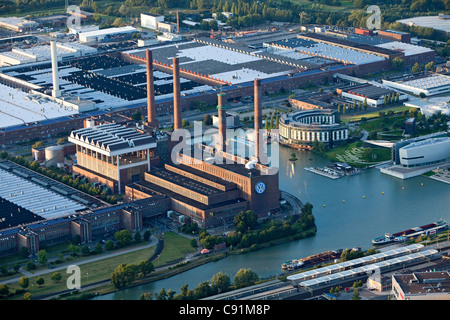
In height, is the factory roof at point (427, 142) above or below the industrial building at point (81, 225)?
above

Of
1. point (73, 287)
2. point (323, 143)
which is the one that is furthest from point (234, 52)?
point (73, 287)

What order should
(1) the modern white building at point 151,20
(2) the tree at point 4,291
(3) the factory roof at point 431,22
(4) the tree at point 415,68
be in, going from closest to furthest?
1. (2) the tree at point 4,291
2. (4) the tree at point 415,68
3. (3) the factory roof at point 431,22
4. (1) the modern white building at point 151,20

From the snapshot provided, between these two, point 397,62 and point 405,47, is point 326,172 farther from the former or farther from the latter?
point 405,47

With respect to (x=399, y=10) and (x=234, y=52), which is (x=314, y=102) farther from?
(x=399, y=10)

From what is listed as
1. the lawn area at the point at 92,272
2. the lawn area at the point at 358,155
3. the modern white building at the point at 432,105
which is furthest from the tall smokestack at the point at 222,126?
the modern white building at the point at 432,105

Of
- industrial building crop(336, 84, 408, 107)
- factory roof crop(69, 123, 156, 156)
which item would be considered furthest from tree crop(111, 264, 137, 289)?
industrial building crop(336, 84, 408, 107)

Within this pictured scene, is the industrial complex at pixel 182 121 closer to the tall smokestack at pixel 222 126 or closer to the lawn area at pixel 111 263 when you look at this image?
the tall smokestack at pixel 222 126
